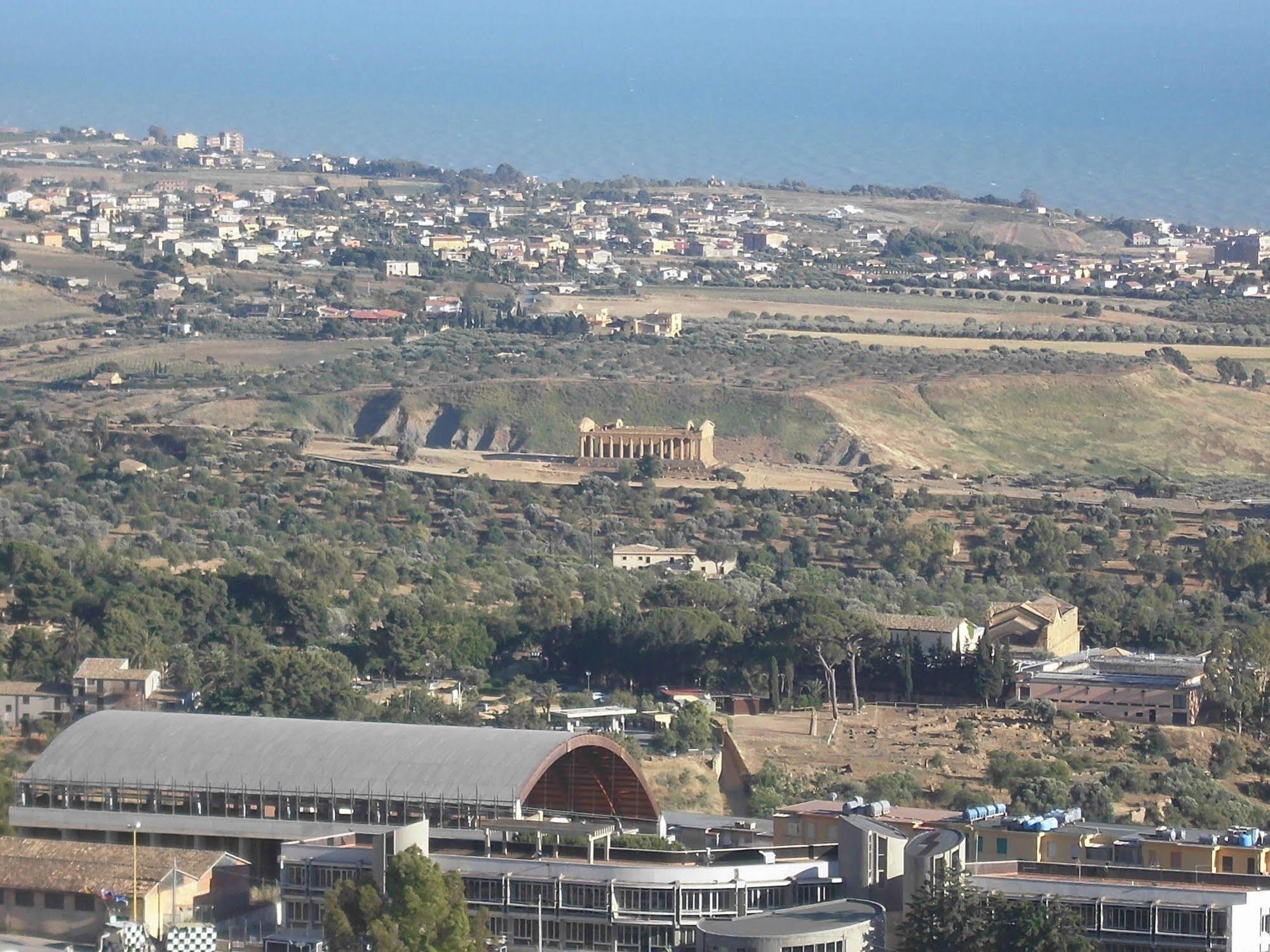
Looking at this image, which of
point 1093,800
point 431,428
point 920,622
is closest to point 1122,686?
point 920,622

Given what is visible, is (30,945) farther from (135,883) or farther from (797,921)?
(797,921)

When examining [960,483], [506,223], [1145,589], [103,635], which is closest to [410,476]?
[960,483]

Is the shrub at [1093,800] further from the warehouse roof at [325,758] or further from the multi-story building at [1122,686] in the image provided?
the warehouse roof at [325,758]

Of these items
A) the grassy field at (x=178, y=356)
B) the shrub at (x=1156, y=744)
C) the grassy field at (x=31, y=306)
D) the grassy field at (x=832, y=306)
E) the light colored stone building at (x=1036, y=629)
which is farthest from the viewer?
the grassy field at (x=832, y=306)

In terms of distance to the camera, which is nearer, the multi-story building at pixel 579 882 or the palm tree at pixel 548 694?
the multi-story building at pixel 579 882

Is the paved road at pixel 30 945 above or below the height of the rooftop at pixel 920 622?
below

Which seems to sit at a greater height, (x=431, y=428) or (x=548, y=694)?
(x=431, y=428)

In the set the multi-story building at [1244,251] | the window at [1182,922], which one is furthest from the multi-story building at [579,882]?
the multi-story building at [1244,251]

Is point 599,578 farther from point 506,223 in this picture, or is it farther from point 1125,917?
point 506,223
